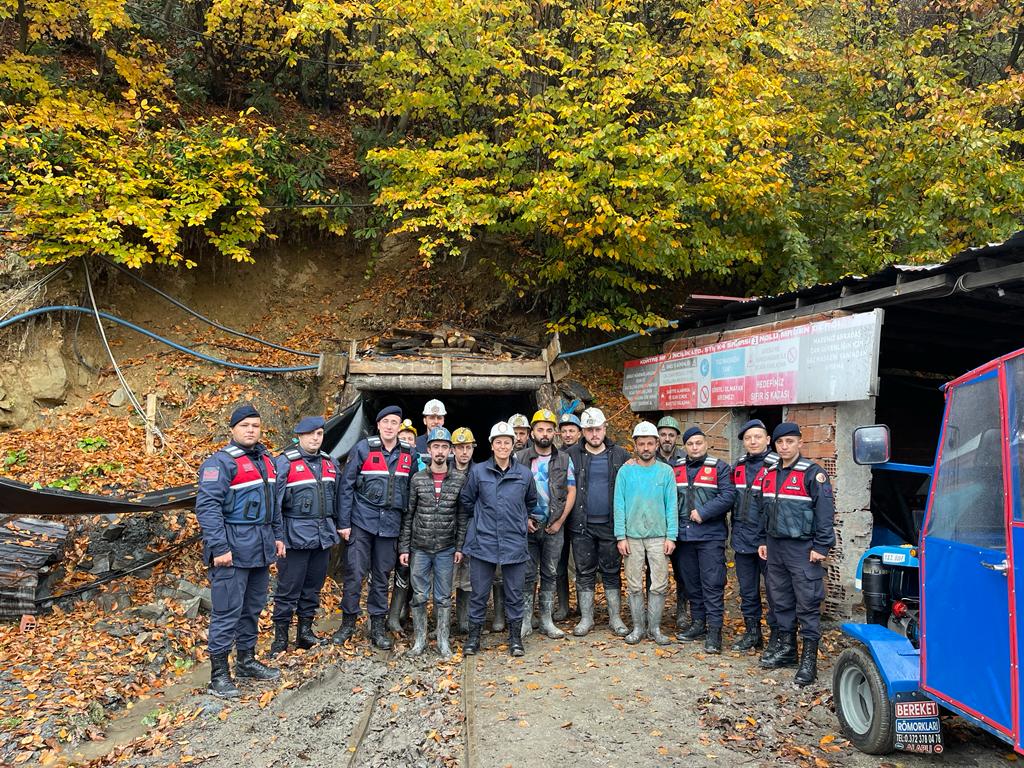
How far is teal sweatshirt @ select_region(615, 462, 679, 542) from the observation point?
21.1ft

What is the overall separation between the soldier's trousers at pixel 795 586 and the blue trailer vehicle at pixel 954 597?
38.7 inches

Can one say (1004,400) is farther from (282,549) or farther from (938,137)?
(938,137)

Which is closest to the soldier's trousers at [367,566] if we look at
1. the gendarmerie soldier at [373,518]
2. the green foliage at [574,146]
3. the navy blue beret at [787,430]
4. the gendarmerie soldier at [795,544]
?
the gendarmerie soldier at [373,518]

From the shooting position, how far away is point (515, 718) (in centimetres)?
479

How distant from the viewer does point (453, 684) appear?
5406mm

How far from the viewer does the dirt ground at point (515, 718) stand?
14.0 feet

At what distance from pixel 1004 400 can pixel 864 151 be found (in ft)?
31.4

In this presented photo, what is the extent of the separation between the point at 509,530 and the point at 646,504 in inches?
52.2

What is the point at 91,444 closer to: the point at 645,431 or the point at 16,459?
the point at 16,459

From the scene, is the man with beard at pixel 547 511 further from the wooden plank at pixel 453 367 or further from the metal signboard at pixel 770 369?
the wooden plank at pixel 453 367

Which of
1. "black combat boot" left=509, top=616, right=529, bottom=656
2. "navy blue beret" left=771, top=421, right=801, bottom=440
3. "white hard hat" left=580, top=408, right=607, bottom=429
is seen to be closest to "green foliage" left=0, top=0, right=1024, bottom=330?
"white hard hat" left=580, top=408, right=607, bottom=429

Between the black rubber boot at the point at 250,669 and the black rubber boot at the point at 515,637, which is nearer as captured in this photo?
the black rubber boot at the point at 250,669

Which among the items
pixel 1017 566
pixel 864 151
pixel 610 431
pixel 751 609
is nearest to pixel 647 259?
pixel 610 431

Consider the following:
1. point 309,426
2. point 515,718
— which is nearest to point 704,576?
point 515,718
